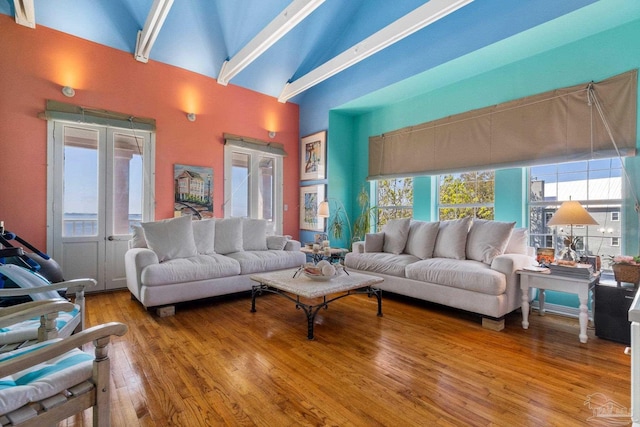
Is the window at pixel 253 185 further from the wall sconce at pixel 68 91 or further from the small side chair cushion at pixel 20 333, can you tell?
Answer: the small side chair cushion at pixel 20 333

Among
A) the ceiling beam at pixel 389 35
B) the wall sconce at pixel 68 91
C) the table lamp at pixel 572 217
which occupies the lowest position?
the table lamp at pixel 572 217

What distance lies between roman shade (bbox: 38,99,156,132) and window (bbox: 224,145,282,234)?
1281 mm

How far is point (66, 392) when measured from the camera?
1.15 m

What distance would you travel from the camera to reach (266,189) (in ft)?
19.0

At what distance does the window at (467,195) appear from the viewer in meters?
4.15

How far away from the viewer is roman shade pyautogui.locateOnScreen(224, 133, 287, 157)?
5.20 m

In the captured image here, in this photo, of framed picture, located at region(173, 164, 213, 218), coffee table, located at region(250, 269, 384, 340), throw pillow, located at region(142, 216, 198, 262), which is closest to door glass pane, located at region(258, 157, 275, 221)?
framed picture, located at region(173, 164, 213, 218)

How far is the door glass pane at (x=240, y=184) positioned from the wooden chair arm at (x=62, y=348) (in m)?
4.22

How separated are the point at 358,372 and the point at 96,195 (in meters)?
4.03

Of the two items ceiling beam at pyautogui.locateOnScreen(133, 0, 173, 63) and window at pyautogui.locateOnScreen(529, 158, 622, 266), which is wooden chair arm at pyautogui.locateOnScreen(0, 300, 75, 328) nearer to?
ceiling beam at pyautogui.locateOnScreen(133, 0, 173, 63)

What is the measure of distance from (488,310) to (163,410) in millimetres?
2674

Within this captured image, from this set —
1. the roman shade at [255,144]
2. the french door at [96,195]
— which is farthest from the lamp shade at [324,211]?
the french door at [96,195]

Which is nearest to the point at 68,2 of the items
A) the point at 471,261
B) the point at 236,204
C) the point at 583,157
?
the point at 236,204

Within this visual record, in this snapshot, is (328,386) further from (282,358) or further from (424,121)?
(424,121)
